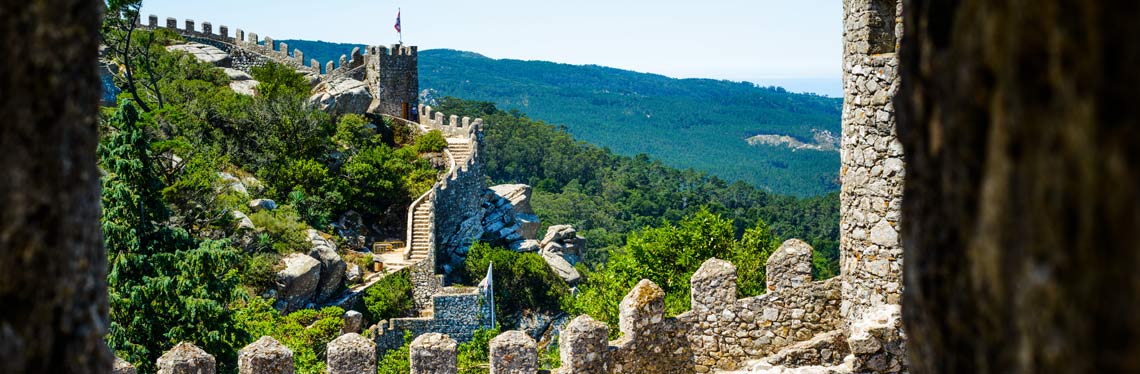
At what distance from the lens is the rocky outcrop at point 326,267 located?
27984 mm

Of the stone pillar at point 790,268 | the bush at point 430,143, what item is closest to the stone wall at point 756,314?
the stone pillar at point 790,268

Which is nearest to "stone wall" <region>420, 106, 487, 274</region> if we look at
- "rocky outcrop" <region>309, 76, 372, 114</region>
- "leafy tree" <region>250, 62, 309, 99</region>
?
"rocky outcrop" <region>309, 76, 372, 114</region>

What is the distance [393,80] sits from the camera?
4569cm

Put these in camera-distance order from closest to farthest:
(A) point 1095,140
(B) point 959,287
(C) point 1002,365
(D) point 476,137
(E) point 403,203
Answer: (A) point 1095,140
(C) point 1002,365
(B) point 959,287
(E) point 403,203
(D) point 476,137

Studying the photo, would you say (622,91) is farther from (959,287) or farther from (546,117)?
(959,287)

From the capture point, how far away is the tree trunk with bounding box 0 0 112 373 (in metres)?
1.95

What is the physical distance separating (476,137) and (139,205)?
21.7m

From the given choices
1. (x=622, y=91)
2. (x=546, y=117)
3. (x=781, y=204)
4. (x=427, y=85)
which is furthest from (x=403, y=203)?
(x=622, y=91)

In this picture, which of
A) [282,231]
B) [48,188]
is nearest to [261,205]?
[282,231]

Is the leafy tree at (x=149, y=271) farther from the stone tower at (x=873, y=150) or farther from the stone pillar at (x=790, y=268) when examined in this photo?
the stone tower at (x=873, y=150)

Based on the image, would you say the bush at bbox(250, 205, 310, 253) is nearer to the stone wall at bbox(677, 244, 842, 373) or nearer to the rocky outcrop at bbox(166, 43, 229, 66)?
the rocky outcrop at bbox(166, 43, 229, 66)

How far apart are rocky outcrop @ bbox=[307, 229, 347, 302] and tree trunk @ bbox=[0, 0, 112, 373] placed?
85.5 feet

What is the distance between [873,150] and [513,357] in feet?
9.29

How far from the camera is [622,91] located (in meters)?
182
